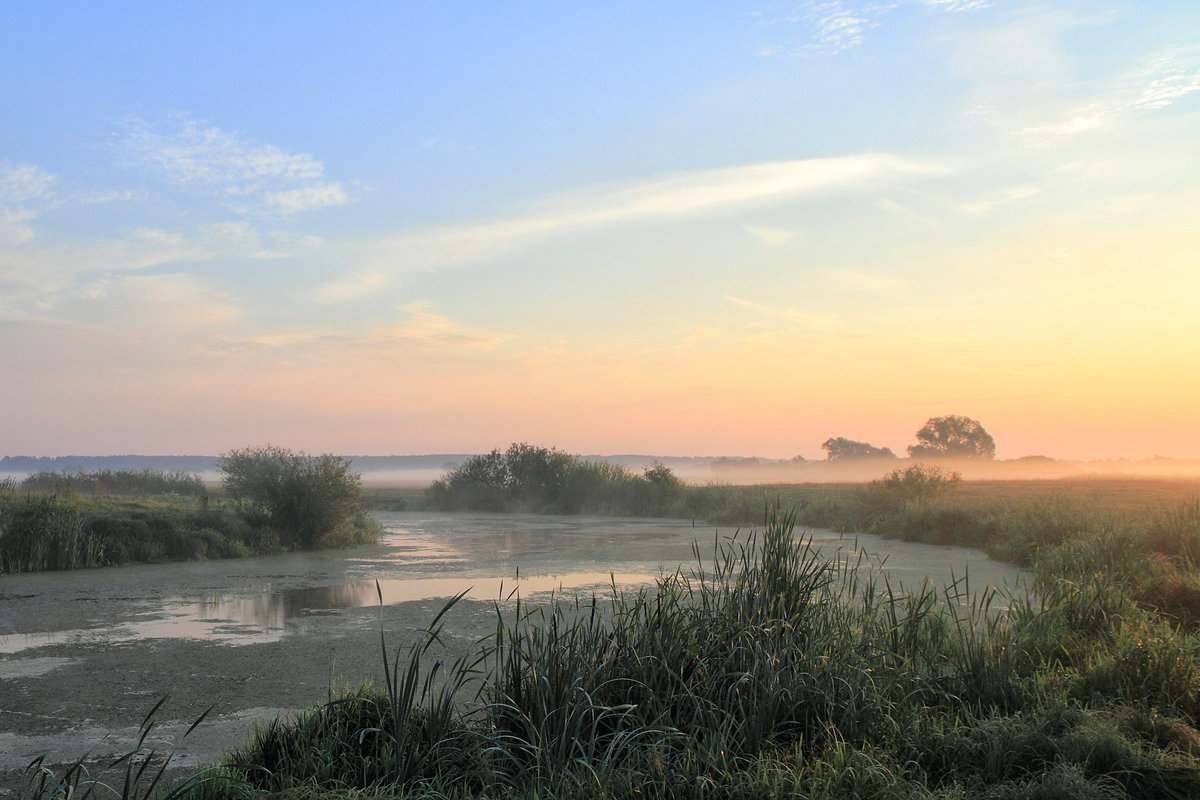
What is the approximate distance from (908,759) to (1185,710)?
70.1 inches

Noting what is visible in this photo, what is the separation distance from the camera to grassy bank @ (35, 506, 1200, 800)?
364cm

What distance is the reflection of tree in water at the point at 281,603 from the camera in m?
8.75

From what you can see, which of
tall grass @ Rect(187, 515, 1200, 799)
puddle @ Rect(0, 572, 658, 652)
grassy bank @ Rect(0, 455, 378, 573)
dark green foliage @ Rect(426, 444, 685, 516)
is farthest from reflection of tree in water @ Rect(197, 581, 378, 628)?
dark green foliage @ Rect(426, 444, 685, 516)

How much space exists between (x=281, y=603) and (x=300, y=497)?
6.50 metres

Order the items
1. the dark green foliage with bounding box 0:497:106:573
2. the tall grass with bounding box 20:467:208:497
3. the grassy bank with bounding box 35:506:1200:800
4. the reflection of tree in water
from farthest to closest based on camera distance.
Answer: the tall grass with bounding box 20:467:208:497 < the dark green foliage with bounding box 0:497:106:573 < the reflection of tree in water < the grassy bank with bounding box 35:506:1200:800

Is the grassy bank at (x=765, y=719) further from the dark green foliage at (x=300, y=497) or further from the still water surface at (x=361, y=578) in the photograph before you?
the dark green foliage at (x=300, y=497)

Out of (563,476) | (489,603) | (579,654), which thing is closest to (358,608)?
(489,603)

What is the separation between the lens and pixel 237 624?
835 centimetres

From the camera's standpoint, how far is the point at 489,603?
30.7 ft

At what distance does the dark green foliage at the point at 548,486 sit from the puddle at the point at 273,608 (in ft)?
50.1

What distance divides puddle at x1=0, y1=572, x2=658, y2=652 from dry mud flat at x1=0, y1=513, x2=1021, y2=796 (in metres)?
0.03

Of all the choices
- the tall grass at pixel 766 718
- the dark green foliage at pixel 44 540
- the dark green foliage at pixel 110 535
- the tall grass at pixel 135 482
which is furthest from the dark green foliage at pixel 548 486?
the tall grass at pixel 766 718

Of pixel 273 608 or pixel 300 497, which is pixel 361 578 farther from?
pixel 300 497

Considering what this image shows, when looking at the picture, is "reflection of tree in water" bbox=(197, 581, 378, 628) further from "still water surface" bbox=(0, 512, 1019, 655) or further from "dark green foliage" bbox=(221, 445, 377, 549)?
"dark green foliage" bbox=(221, 445, 377, 549)
